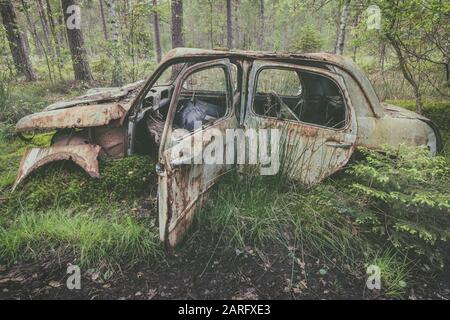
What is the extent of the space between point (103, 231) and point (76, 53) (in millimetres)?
7432

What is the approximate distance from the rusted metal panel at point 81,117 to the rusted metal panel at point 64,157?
28 cm

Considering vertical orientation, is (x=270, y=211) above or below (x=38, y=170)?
below

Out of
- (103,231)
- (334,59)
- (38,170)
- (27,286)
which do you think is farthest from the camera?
(38,170)

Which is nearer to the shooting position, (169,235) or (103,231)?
(169,235)

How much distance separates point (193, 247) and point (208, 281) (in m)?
0.43

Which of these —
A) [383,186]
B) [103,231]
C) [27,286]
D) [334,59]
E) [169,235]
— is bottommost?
[27,286]

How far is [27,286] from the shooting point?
2.48 m

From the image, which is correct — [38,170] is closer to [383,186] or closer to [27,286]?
[27,286]

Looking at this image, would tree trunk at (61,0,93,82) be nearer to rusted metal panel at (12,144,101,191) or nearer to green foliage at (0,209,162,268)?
rusted metal panel at (12,144,101,191)

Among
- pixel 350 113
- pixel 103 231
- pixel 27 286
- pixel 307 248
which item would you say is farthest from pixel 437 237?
pixel 27 286

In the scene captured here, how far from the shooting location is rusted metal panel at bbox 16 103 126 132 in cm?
333

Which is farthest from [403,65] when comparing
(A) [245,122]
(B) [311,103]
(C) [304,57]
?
(A) [245,122]

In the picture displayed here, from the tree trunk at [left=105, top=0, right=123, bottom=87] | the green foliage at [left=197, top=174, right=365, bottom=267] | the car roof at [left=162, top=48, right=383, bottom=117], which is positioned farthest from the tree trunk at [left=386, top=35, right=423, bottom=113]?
the tree trunk at [left=105, top=0, right=123, bottom=87]

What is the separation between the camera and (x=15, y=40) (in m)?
8.66
